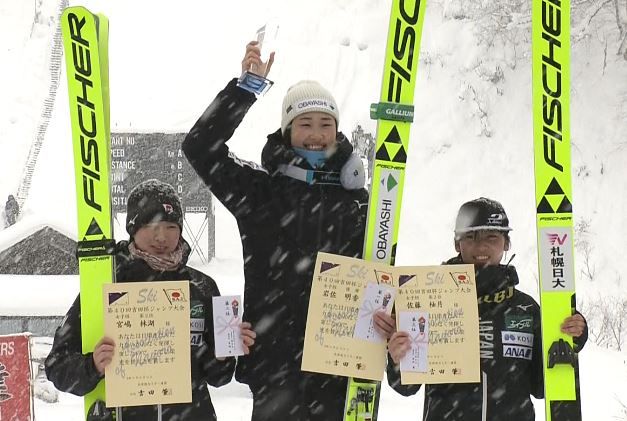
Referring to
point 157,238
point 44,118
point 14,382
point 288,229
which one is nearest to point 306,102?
point 288,229

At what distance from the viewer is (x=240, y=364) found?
9.04 ft

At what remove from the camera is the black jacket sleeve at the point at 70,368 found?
2.50 metres

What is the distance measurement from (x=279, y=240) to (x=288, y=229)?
0.16 feet

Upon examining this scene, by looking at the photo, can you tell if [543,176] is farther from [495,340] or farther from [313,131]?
[313,131]

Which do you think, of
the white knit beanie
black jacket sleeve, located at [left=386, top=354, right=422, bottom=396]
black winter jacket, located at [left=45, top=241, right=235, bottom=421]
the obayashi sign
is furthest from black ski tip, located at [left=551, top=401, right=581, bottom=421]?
the obayashi sign

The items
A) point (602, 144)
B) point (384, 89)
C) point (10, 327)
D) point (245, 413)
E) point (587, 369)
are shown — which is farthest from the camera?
point (602, 144)

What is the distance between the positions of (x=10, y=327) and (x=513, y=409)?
6373 millimetres

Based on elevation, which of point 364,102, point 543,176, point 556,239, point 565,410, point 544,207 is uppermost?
point 364,102

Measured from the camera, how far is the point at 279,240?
2717 mm

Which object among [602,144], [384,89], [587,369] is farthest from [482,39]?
[384,89]

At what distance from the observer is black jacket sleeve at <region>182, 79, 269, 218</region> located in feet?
8.60

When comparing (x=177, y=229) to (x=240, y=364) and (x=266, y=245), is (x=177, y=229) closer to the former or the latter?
(x=266, y=245)

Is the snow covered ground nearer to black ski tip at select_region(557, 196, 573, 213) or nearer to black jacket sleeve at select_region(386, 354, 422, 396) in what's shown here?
black ski tip at select_region(557, 196, 573, 213)

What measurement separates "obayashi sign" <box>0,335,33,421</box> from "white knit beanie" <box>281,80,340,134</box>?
208 centimetres
